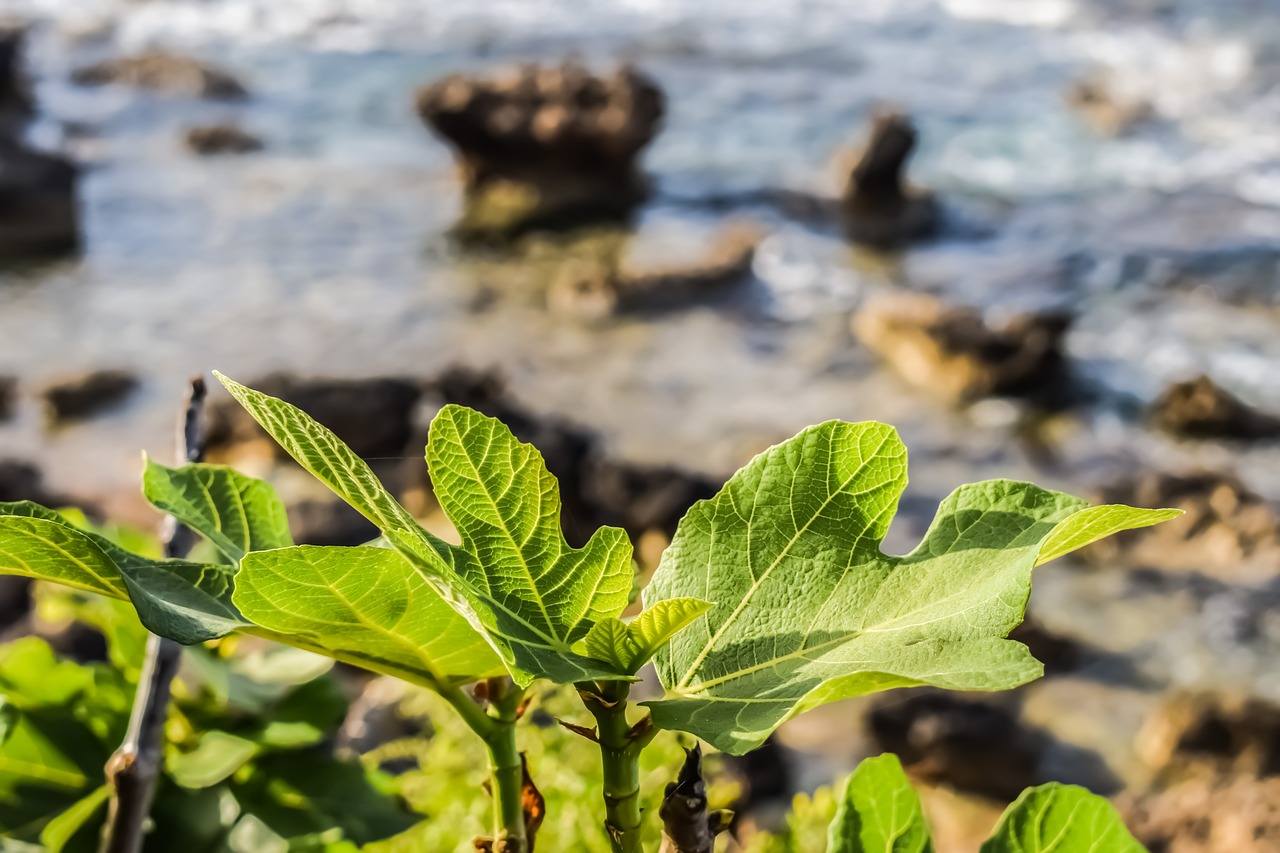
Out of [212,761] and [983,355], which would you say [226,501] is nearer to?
[212,761]

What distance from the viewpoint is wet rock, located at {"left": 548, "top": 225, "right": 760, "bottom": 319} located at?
25.8 ft

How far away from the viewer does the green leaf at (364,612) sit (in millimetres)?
426

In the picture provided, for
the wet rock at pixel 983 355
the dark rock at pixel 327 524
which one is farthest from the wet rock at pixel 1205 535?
the dark rock at pixel 327 524

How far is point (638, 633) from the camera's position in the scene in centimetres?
46

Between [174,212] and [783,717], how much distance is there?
397 inches

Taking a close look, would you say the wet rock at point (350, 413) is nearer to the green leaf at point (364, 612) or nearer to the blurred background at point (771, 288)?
the blurred background at point (771, 288)

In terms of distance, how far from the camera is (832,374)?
7.07m

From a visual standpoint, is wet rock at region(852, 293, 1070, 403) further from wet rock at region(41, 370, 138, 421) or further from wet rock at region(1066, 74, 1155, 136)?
wet rock at region(1066, 74, 1155, 136)

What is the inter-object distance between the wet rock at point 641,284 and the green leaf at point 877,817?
23.6ft

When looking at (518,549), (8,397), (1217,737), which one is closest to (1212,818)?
(1217,737)

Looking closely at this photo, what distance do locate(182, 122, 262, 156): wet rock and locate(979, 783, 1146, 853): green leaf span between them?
11.3m

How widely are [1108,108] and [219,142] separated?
814 centimetres

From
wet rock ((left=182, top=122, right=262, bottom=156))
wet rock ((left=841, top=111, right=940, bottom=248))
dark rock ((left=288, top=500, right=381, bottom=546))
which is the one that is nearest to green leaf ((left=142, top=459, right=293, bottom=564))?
dark rock ((left=288, top=500, right=381, bottom=546))

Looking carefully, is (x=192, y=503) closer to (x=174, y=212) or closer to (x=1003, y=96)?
(x=174, y=212)
